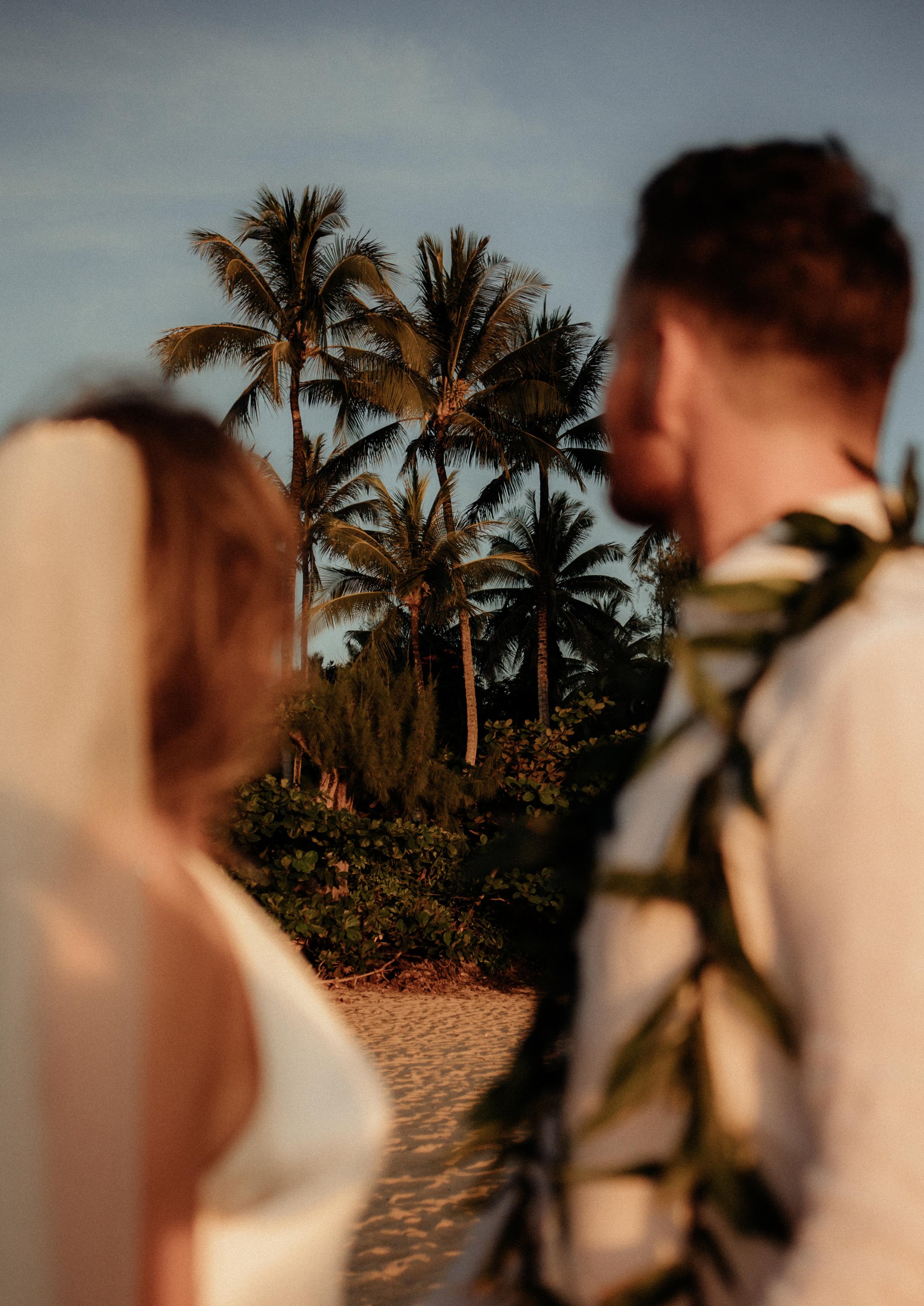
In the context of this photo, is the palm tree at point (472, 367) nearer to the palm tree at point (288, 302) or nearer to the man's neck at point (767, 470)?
the palm tree at point (288, 302)

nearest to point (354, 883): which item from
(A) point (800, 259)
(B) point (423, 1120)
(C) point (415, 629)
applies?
(B) point (423, 1120)

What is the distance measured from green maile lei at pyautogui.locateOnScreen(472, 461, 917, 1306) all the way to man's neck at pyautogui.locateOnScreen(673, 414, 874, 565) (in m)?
0.05

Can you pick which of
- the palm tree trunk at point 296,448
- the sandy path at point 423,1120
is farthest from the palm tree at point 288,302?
the sandy path at point 423,1120

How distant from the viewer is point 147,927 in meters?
1.25

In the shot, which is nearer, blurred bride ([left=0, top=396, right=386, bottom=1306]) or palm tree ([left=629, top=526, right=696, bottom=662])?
blurred bride ([left=0, top=396, right=386, bottom=1306])

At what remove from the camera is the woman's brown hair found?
1.43 meters

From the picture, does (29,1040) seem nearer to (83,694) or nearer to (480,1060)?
(83,694)

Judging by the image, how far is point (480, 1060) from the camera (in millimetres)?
9383

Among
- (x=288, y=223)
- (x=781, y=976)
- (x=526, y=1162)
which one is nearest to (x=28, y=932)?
(x=526, y=1162)

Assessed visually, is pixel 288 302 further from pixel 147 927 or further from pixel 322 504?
pixel 147 927

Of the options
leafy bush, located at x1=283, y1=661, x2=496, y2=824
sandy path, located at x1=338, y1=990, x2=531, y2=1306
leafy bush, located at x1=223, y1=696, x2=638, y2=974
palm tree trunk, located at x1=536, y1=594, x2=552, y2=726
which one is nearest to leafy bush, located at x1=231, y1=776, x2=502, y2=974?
leafy bush, located at x1=223, y1=696, x2=638, y2=974

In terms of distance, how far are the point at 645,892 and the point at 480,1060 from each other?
910 centimetres

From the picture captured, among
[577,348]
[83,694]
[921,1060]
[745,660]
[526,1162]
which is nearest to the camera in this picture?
[921,1060]

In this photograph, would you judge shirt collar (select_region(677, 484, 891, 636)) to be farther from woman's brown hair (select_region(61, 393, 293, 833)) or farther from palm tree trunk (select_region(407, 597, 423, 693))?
palm tree trunk (select_region(407, 597, 423, 693))
